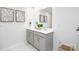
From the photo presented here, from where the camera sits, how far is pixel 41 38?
0.85 metres

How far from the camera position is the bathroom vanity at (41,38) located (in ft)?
2.78

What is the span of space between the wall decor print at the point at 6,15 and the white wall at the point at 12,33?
0.04 m

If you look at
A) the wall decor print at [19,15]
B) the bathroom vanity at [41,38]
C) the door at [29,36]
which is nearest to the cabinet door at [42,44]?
the bathroom vanity at [41,38]

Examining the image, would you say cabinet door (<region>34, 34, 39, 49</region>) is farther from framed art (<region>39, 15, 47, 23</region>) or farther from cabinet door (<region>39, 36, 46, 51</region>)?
framed art (<region>39, 15, 47, 23</region>)

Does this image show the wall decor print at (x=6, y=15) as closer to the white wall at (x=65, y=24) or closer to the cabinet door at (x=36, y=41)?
the cabinet door at (x=36, y=41)

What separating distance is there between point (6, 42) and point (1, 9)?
32 cm

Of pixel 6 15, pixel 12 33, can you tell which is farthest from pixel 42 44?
pixel 6 15

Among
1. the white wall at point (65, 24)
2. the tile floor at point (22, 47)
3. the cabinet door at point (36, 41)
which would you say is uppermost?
the white wall at point (65, 24)

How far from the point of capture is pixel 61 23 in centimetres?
86
